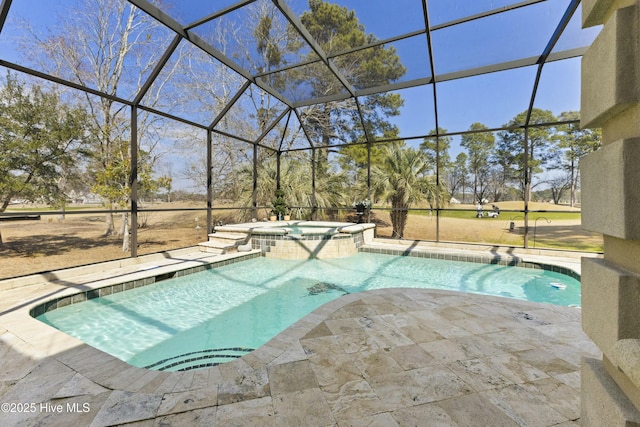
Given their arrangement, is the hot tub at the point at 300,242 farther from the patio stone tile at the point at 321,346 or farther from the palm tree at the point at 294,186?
the patio stone tile at the point at 321,346

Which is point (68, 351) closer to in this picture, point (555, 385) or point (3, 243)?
point (555, 385)

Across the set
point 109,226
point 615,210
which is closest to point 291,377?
point 615,210

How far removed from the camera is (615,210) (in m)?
0.83

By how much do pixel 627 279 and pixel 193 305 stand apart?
14.4 feet

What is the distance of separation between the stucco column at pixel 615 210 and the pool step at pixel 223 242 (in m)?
6.57

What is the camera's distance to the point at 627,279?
2.62 ft

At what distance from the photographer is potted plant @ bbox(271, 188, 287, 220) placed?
389 inches

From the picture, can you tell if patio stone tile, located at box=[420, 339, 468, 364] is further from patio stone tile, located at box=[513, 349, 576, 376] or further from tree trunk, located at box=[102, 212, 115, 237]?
tree trunk, located at box=[102, 212, 115, 237]

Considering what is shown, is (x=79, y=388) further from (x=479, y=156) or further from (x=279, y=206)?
(x=479, y=156)

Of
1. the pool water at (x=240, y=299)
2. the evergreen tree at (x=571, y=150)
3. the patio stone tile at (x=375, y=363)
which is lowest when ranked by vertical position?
the pool water at (x=240, y=299)

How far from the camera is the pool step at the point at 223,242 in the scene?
6715 millimetres

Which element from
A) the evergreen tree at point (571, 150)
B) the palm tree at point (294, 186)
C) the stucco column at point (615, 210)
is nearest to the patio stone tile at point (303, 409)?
the stucco column at point (615, 210)

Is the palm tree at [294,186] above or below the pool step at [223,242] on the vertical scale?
above

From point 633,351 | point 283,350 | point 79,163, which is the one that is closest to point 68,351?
point 283,350
